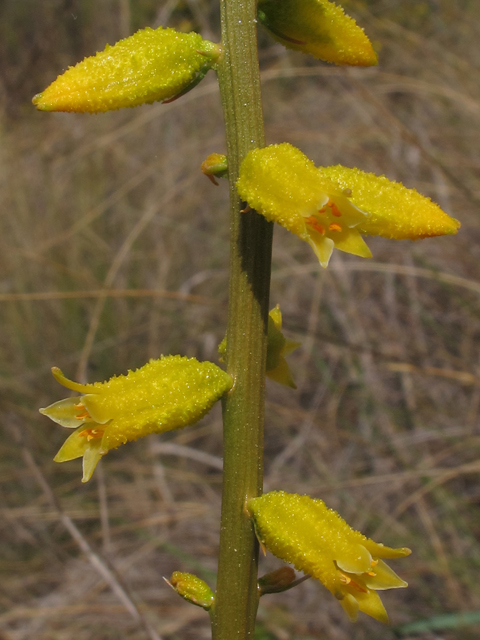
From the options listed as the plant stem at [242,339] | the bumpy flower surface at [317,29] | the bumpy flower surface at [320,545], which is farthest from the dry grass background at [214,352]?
the bumpy flower surface at [317,29]

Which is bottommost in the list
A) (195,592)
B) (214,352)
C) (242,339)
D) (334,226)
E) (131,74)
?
(214,352)

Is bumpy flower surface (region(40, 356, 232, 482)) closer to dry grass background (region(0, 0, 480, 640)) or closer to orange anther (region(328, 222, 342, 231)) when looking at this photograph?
orange anther (region(328, 222, 342, 231))

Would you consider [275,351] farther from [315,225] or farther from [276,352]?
[315,225]

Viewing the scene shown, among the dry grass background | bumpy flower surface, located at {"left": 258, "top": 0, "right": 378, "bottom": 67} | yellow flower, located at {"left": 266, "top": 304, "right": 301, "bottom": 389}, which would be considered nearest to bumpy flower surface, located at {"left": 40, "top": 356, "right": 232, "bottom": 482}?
yellow flower, located at {"left": 266, "top": 304, "right": 301, "bottom": 389}

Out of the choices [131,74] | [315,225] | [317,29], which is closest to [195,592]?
[315,225]

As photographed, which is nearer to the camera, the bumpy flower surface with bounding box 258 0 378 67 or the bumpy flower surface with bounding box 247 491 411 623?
the bumpy flower surface with bounding box 247 491 411 623

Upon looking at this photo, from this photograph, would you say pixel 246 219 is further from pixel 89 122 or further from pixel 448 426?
pixel 89 122
